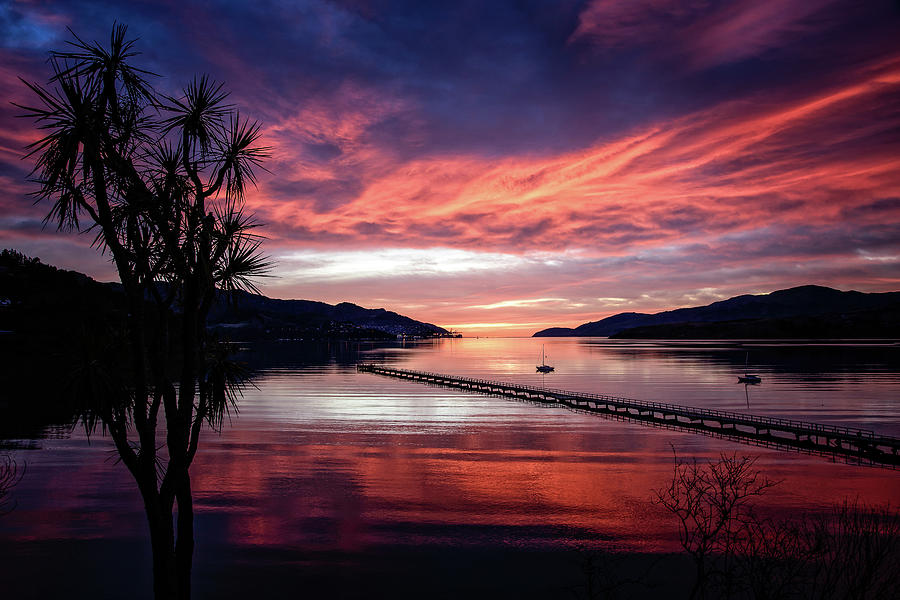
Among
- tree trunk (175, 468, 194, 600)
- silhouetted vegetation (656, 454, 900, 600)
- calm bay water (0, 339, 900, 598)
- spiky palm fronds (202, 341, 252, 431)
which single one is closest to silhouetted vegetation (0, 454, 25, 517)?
calm bay water (0, 339, 900, 598)

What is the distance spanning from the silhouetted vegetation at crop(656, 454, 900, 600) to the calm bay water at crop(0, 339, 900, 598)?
2.48 m

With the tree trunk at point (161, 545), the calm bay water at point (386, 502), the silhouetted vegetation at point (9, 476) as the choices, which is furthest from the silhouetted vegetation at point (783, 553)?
the silhouetted vegetation at point (9, 476)

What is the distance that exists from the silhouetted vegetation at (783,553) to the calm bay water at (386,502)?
8.14 ft

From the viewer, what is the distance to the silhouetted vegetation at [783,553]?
8.71m

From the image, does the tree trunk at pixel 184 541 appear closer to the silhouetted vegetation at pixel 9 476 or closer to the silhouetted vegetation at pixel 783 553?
the silhouetted vegetation at pixel 783 553

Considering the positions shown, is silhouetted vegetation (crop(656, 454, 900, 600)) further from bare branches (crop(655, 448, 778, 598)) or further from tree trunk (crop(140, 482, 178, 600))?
tree trunk (crop(140, 482, 178, 600))

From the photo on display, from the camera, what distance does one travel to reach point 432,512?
29.0m

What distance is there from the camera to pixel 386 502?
1212 inches

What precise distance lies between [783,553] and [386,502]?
66.9ft

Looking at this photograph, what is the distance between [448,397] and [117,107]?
77.2 meters

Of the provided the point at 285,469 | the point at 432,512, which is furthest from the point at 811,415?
the point at 285,469

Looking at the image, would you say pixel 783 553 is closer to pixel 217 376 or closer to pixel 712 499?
pixel 712 499

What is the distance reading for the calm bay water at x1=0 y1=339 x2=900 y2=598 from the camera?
22000 millimetres

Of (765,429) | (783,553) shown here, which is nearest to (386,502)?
(783,553)
